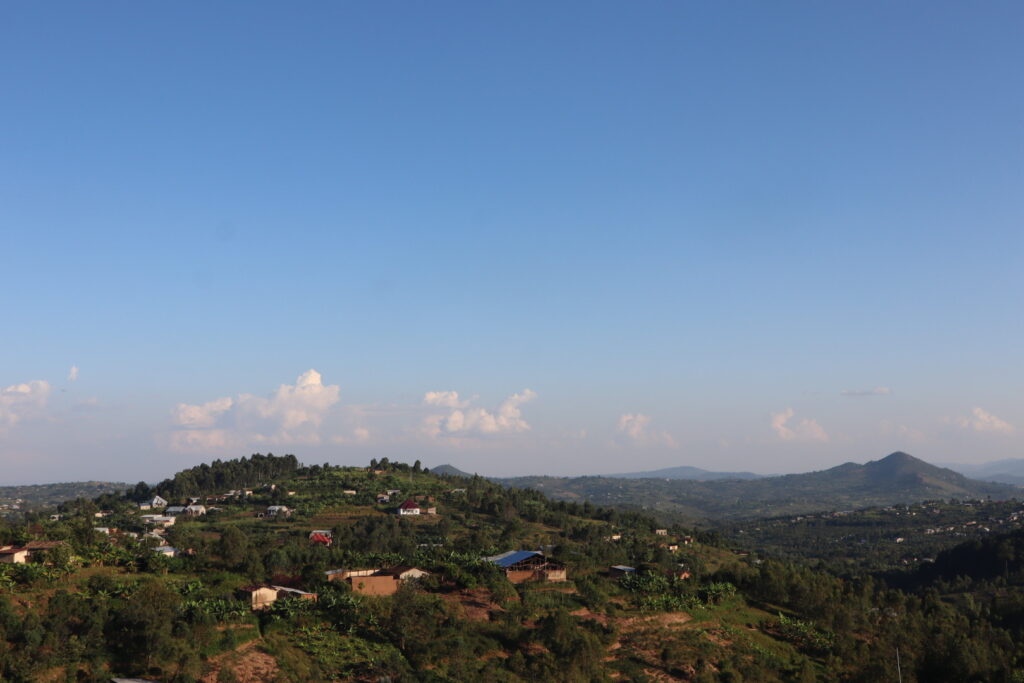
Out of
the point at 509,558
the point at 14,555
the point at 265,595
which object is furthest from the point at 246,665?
the point at 509,558

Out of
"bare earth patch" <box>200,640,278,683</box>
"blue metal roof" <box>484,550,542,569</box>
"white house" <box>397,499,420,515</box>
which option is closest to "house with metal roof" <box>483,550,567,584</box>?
"blue metal roof" <box>484,550,542,569</box>

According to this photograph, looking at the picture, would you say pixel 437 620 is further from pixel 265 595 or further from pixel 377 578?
pixel 265 595

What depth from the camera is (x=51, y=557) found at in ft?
157

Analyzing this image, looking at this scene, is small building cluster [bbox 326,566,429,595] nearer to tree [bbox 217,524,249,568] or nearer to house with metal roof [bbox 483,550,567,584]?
tree [bbox 217,524,249,568]

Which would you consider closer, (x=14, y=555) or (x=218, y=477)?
(x=14, y=555)

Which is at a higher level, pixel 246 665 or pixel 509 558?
pixel 509 558

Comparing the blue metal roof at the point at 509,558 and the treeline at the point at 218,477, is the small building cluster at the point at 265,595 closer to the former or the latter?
the blue metal roof at the point at 509,558

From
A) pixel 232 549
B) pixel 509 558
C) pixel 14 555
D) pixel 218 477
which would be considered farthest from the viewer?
pixel 218 477

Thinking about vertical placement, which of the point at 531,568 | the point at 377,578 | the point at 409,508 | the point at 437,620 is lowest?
the point at 409,508

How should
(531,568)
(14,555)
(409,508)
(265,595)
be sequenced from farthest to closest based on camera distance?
(409,508) < (531,568) < (14,555) < (265,595)

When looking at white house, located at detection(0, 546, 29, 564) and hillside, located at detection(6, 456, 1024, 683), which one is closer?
hillside, located at detection(6, 456, 1024, 683)

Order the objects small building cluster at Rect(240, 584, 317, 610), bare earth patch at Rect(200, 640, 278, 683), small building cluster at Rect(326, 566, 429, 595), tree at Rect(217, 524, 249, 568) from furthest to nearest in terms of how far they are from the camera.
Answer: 1. tree at Rect(217, 524, 249, 568)
2. small building cluster at Rect(326, 566, 429, 595)
3. small building cluster at Rect(240, 584, 317, 610)
4. bare earth patch at Rect(200, 640, 278, 683)

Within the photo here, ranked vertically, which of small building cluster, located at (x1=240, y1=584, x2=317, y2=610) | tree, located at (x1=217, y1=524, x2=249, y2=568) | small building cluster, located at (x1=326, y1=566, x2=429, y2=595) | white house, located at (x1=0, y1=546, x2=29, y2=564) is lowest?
small building cluster, located at (x1=326, y1=566, x2=429, y2=595)

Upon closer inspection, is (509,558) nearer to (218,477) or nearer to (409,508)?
(409,508)
